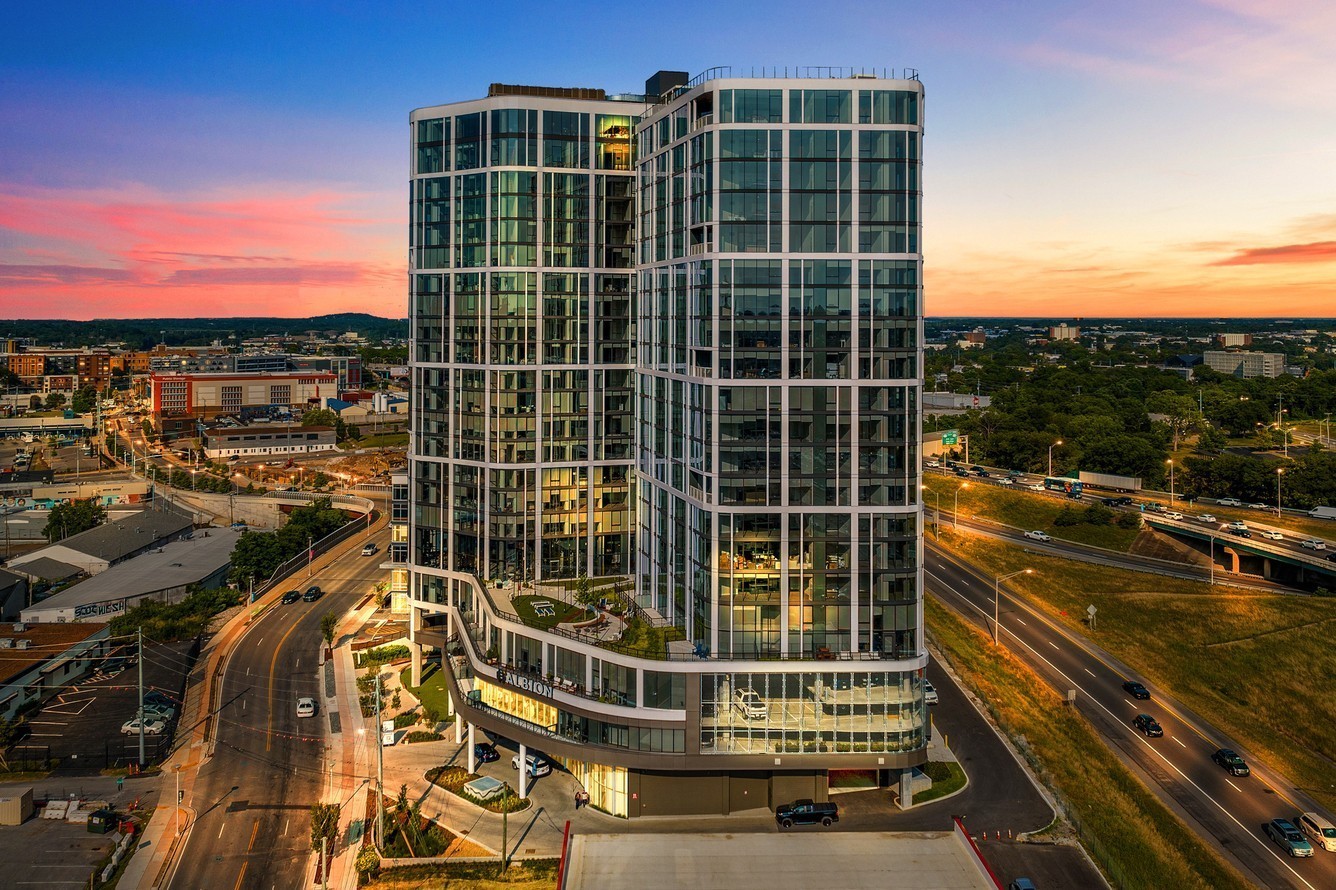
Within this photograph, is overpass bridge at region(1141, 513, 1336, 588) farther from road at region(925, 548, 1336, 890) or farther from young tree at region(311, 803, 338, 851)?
young tree at region(311, 803, 338, 851)

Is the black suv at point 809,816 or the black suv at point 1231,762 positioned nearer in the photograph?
the black suv at point 809,816

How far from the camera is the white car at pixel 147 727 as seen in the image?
96.7 metres

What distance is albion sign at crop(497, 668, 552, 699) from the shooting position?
270 feet

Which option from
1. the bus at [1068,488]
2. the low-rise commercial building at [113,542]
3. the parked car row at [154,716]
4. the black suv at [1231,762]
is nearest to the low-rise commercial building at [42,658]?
the parked car row at [154,716]

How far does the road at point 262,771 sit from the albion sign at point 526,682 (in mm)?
19190

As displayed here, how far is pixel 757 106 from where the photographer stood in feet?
257

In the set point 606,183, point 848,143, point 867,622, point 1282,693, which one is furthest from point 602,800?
point 1282,693

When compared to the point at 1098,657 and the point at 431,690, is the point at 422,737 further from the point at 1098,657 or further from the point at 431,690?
the point at 1098,657

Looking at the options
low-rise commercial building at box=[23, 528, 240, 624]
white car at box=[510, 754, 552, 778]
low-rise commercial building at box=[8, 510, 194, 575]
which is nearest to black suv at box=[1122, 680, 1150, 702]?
white car at box=[510, 754, 552, 778]

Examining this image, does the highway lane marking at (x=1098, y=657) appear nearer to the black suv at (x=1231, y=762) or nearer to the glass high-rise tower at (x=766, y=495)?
the black suv at (x=1231, y=762)

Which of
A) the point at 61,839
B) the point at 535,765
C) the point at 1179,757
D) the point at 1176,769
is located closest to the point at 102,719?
the point at 61,839

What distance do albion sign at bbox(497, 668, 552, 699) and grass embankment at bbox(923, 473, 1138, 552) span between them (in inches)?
4509

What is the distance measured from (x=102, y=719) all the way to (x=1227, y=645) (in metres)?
138

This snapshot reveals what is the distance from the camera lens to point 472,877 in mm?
69875
